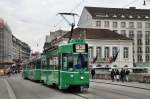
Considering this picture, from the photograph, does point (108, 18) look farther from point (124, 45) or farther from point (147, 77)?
point (147, 77)

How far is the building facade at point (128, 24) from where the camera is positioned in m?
148

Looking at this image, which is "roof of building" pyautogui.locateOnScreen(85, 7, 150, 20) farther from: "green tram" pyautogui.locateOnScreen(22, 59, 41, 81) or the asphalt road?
the asphalt road

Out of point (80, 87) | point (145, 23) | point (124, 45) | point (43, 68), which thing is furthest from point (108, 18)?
point (80, 87)

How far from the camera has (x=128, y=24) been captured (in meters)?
151

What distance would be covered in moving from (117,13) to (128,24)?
5.47 metres

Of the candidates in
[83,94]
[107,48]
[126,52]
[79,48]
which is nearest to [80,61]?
[79,48]

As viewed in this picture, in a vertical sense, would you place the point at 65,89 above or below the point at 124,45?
below

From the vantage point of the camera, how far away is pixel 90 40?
11212cm

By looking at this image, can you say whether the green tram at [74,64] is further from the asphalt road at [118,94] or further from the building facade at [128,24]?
the building facade at [128,24]

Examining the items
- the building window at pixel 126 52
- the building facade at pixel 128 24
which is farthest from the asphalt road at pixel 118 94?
the building facade at pixel 128 24

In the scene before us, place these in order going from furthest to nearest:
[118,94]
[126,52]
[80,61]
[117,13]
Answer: [117,13], [126,52], [80,61], [118,94]

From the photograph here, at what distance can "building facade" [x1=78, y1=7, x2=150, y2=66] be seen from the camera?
14812cm

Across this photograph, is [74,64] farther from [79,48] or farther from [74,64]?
[79,48]

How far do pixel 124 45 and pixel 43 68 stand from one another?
251 ft
